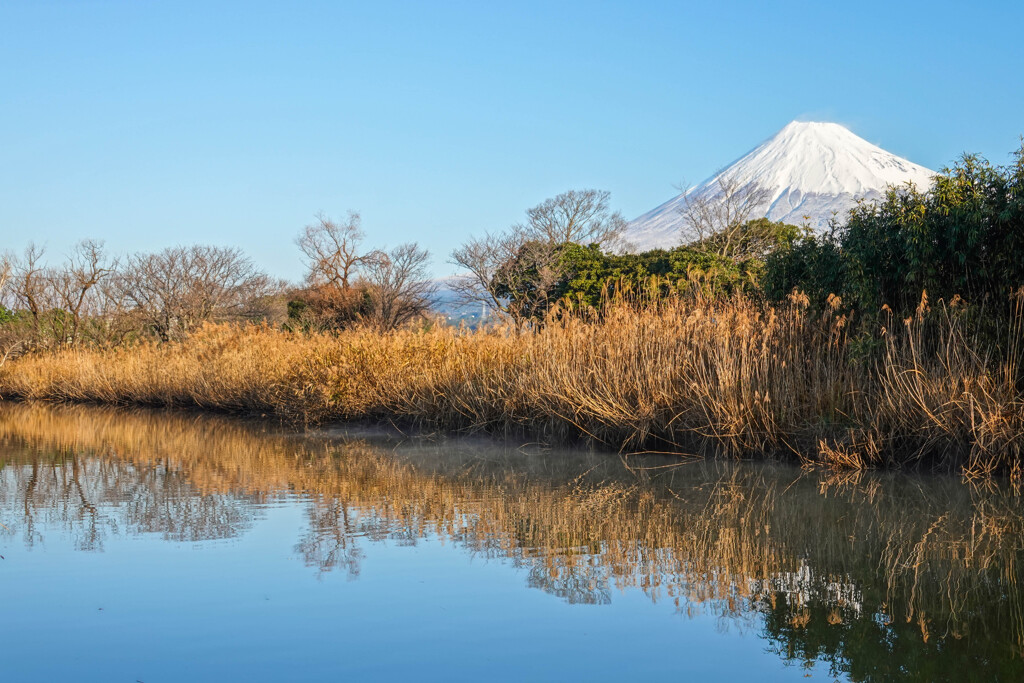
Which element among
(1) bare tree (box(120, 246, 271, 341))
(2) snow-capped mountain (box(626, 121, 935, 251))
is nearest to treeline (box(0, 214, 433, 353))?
(1) bare tree (box(120, 246, 271, 341))

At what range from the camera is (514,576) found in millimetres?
4719

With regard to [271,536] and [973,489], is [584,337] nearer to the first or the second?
[973,489]

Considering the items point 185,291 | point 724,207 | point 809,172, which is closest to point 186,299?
point 185,291

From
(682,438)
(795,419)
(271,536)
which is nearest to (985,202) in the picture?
(795,419)

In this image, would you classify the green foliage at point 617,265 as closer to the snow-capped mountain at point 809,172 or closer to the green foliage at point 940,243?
the green foliage at point 940,243

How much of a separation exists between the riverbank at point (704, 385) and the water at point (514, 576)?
570 mm

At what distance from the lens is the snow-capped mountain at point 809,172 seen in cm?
11256

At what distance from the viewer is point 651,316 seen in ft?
34.6

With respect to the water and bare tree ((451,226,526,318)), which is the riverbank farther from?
bare tree ((451,226,526,318))

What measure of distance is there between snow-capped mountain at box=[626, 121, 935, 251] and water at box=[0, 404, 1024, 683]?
324 ft

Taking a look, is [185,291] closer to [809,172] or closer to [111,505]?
[111,505]

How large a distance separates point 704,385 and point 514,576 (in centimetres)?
471

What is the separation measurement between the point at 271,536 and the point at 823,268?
634cm

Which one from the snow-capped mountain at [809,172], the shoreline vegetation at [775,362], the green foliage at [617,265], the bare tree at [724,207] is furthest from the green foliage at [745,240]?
the snow-capped mountain at [809,172]
